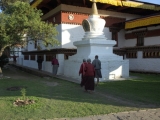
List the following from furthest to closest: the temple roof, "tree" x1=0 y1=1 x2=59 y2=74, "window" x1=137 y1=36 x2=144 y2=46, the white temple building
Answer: "window" x1=137 y1=36 x2=144 y2=46 → the temple roof → the white temple building → "tree" x1=0 y1=1 x2=59 y2=74

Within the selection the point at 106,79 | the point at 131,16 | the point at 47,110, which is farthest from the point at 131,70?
the point at 47,110

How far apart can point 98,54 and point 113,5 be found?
5.94m

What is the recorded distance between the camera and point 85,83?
7961 millimetres

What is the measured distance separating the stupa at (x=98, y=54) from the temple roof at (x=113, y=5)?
2910 millimetres

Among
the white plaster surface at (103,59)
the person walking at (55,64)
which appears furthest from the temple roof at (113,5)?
the person walking at (55,64)

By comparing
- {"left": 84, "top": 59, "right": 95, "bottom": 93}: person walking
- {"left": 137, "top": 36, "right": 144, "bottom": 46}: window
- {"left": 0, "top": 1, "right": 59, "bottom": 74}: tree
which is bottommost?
{"left": 84, "top": 59, "right": 95, "bottom": 93}: person walking

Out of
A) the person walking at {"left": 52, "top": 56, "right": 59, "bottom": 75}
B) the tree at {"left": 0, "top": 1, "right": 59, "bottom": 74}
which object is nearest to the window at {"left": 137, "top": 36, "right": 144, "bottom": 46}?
the person walking at {"left": 52, "top": 56, "right": 59, "bottom": 75}

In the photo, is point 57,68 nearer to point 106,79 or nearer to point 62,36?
point 62,36

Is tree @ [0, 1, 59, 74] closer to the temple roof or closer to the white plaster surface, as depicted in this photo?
the white plaster surface

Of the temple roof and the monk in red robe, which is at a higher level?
the temple roof

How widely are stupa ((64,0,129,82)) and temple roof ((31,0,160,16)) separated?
2910 mm

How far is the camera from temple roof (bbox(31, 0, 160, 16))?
50.0ft

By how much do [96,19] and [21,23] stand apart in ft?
14.9

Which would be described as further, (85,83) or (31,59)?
(31,59)
